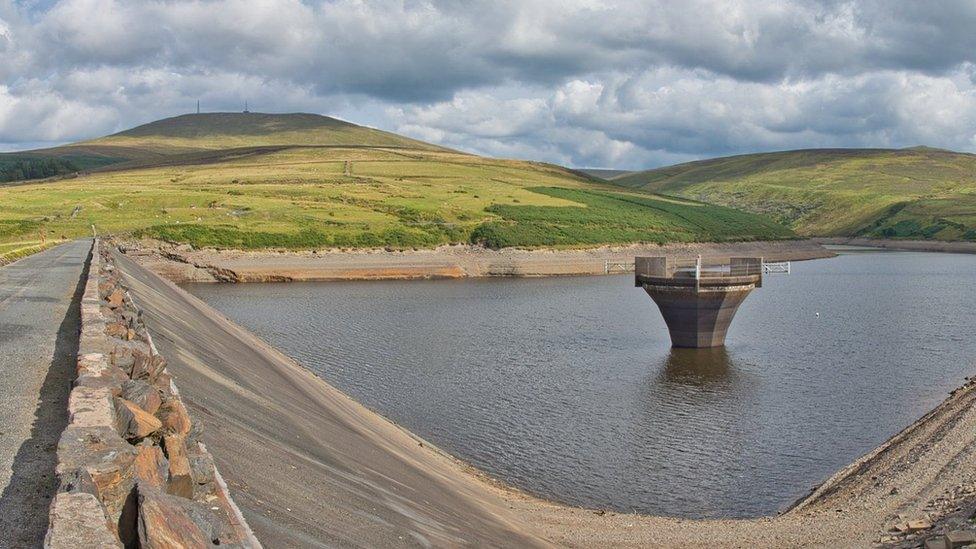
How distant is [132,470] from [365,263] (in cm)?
9156

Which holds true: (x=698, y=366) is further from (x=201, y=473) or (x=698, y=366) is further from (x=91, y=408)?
(x=91, y=408)

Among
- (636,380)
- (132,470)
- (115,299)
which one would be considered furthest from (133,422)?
(636,380)

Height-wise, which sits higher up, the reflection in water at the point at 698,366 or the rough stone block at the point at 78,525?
the rough stone block at the point at 78,525

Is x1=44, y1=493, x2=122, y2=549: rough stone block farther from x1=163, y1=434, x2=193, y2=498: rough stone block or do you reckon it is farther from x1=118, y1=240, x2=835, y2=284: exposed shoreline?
x1=118, y1=240, x2=835, y2=284: exposed shoreline

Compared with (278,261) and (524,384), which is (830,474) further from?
(278,261)

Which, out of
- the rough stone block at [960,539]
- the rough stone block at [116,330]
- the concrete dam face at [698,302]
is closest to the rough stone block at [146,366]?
the rough stone block at [116,330]

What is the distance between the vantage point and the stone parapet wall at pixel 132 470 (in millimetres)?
6516

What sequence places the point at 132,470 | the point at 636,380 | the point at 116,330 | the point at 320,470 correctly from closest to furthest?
the point at 132,470 → the point at 320,470 → the point at 116,330 → the point at 636,380

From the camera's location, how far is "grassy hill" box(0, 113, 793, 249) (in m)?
100

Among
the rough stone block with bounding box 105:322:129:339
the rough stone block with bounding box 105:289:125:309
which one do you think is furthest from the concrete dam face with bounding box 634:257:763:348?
the rough stone block with bounding box 105:322:129:339

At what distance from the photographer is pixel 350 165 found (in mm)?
173375

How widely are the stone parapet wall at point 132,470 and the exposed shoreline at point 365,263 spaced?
77660 mm

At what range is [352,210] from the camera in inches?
4616

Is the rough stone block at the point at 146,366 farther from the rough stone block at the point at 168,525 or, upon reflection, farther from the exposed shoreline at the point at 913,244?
the exposed shoreline at the point at 913,244
